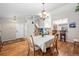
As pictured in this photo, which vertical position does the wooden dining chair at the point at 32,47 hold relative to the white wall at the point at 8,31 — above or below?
below

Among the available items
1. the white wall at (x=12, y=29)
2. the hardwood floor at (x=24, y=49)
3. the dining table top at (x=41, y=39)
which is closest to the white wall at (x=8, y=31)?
the white wall at (x=12, y=29)

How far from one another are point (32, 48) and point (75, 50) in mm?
1050

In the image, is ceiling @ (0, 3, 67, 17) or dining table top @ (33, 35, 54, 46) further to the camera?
dining table top @ (33, 35, 54, 46)

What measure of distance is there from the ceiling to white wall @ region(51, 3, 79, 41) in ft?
0.36

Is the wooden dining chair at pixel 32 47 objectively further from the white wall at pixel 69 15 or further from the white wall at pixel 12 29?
the white wall at pixel 69 15

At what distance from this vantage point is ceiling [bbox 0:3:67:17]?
93.0 inches

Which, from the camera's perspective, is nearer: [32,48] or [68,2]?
[68,2]

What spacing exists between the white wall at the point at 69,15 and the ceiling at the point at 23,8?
0.36ft

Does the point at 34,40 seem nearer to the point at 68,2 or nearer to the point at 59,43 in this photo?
the point at 59,43

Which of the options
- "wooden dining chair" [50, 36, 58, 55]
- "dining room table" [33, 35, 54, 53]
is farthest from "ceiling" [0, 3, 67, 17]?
"wooden dining chair" [50, 36, 58, 55]

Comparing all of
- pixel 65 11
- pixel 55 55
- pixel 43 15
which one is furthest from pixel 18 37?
pixel 65 11

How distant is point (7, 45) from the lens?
95.5 inches

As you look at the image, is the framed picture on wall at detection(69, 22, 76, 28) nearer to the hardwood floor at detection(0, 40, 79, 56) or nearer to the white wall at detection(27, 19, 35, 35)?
the hardwood floor at detection(0, 40, 79, 56)

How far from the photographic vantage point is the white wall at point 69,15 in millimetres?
2379
